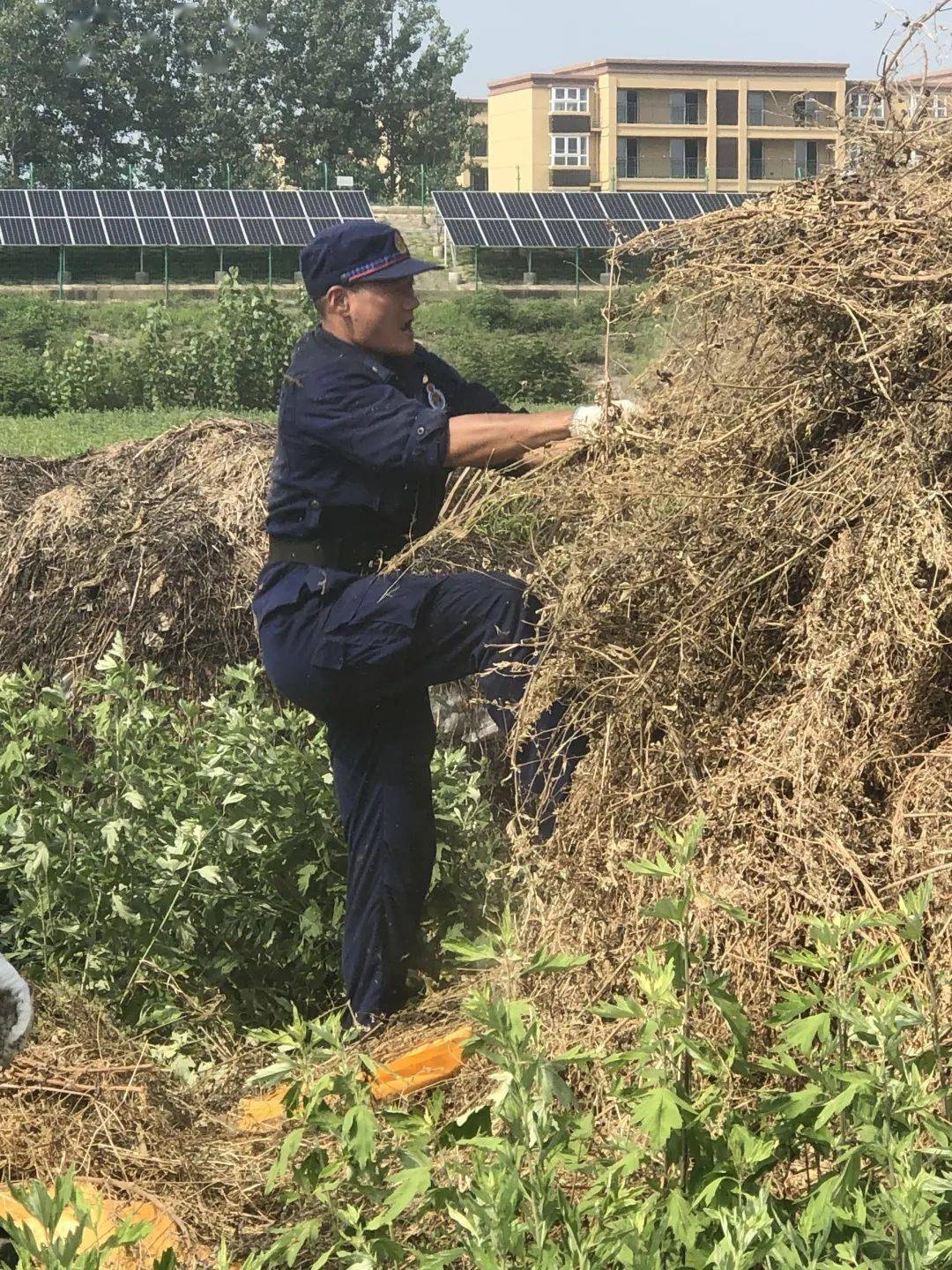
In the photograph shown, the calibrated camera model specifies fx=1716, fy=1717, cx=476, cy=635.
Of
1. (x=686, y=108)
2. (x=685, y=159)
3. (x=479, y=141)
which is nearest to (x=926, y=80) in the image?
(x=479, y=141)

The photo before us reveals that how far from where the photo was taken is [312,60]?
60000mm

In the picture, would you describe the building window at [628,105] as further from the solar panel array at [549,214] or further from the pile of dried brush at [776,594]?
the pile of dried brush at [776,594]

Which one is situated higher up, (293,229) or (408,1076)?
(293,229)

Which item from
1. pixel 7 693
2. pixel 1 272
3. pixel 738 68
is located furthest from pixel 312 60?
pixel 7 693

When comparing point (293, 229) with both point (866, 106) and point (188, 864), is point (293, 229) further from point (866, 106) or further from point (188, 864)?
point (866, 106)

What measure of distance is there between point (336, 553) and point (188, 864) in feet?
2.85

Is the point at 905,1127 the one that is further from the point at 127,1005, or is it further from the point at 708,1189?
the point at 127,1005

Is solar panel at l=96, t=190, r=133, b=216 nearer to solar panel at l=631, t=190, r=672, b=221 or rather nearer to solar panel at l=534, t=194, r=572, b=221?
solar panel at l=534, t=194, r=572, b=221

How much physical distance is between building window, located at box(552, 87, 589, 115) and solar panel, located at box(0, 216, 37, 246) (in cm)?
4313

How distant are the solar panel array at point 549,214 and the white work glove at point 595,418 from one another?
26.7 m

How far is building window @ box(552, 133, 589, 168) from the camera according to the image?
233ft

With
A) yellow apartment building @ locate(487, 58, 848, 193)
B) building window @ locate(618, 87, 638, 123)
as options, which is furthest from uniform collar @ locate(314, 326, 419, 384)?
building window @ locate(618, 87, 638, 123)

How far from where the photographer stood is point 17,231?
31.9 metres

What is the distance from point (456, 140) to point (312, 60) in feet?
18.8
